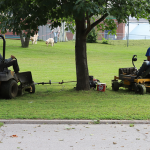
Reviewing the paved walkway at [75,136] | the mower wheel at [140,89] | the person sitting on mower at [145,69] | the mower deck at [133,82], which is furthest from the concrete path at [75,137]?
the person sitting on mower at [145,69]

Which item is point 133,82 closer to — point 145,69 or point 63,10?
point 145,69

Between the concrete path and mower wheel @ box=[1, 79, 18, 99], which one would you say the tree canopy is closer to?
mower wheel @ box=[1, 79, 18, 99]

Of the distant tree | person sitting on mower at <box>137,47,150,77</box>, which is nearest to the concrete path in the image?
person sitting on mower at <box>137,47,150,77</box>

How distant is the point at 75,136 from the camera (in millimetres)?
5500

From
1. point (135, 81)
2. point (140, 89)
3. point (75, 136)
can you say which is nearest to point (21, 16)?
point (135, 81)

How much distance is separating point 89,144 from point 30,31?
6.00 meters

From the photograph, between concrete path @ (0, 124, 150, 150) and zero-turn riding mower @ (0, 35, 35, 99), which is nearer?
concrete path @ (0, 124, 150, 150)

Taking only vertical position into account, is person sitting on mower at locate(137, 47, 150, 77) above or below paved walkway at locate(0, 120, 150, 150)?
above

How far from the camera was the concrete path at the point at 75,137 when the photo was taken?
16.3 ft

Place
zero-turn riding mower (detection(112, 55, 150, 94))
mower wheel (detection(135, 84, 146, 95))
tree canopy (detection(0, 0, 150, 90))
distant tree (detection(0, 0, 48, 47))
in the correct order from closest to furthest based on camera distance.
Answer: tree canopy (detection(0, 0, 150, 90))
distant tree (detection(0, 0, 48, 47))
mower wheel (detection(135, 84, 146, 95))
zero-turn riding mower (detection(112, 55, 150, 94))

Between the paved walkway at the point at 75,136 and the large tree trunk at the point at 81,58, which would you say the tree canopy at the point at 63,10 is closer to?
the large tree trunk at the point at 81,58

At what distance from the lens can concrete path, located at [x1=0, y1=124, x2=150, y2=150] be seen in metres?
4.97

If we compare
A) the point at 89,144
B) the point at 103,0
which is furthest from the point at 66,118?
the point at 103,0

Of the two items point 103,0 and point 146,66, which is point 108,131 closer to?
point 103,0
